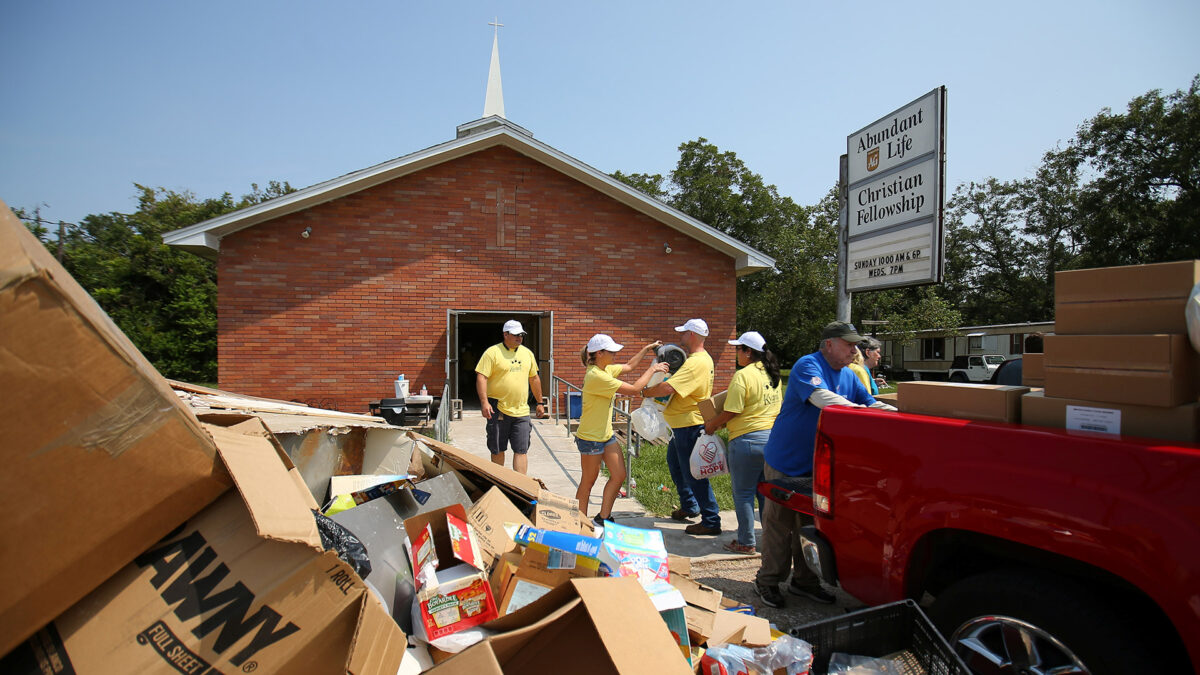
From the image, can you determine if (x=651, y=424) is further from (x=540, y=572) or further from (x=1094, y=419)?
(x=1094, y=419)

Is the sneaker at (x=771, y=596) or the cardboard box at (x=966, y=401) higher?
the cardboard box at (x=966, y=401)

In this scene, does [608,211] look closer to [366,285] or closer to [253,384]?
[366,285]

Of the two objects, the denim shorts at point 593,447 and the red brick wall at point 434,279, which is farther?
the red brick wall at point 434,279

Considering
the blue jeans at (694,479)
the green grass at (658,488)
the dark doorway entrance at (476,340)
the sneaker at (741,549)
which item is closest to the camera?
the sneaker at (741,549)

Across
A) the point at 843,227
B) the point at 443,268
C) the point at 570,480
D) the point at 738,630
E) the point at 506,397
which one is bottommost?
the point at 570,480

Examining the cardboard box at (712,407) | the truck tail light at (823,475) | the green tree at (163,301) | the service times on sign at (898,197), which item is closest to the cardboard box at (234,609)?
the truck tail light at (823,475)

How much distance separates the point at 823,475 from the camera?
9.64 feet

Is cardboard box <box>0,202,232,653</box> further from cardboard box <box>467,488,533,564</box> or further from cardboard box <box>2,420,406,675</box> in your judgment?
cardboard box <box>467,488,533,564</box>

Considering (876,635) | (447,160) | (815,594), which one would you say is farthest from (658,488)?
(447,160)

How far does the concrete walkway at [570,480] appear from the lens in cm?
485

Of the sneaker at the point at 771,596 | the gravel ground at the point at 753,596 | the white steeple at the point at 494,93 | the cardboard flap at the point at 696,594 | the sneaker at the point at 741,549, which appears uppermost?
the white steeple at the point at 494,93

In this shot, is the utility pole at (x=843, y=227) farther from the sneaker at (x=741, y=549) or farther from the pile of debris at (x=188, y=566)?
the pile of debris at (x=188, y=566)

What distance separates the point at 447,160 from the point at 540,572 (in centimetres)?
1131

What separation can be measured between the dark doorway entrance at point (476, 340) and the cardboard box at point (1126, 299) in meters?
10.5
